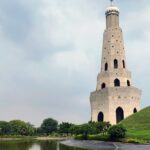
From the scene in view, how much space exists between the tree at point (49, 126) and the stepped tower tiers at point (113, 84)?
1928 inches

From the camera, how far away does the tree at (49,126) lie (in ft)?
436

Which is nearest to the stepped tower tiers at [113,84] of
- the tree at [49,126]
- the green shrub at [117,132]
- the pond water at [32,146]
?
the pond water at [32,146]

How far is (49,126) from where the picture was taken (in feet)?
437

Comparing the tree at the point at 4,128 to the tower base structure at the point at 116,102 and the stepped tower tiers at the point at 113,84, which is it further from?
the tower base structure at the point at 116,102

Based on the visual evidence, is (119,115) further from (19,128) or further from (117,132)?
(19,128)

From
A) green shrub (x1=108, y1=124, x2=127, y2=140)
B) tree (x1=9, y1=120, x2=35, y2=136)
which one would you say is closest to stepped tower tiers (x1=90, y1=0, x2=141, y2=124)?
green shrub (x1=108, y1=124, x2=127, y2=140)

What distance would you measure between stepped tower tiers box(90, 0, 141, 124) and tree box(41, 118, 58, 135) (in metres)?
49.0

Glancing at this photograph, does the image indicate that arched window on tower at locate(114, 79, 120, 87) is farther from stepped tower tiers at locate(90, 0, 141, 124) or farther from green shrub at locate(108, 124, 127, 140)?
green shrub at locate(108, 124, 127, 140)

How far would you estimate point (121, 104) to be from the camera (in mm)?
82125

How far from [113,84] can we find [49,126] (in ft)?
180

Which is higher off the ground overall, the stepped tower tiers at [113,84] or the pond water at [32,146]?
the stepped tower tiers at [113,84]

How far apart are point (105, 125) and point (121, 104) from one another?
32.2ft

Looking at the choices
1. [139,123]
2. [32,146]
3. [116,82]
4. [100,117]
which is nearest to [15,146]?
[32,146]

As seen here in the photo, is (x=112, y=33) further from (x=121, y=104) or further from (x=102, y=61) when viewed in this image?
(x=121, y=104)
